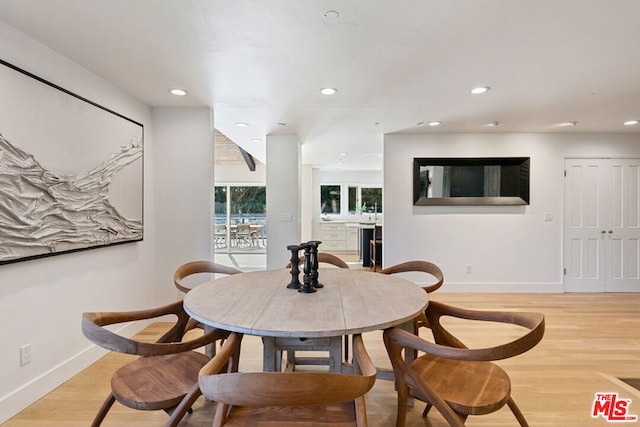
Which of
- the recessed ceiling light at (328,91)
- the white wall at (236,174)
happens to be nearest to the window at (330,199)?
the white wall at (236,174)

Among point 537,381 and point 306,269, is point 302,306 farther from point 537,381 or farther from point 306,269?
point 537,381

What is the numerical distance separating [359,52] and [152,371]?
2.17 metres

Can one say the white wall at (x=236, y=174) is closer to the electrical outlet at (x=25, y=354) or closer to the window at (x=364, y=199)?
the window at (x=364, y=199)

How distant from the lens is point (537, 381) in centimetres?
231

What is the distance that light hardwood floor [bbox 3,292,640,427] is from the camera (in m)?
1.89

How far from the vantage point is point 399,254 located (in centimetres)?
473

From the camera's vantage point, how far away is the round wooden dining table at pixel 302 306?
1.27 metres

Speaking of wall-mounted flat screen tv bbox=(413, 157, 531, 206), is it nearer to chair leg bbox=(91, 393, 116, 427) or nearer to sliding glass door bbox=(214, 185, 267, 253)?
chair leg bbox=(91, 393, 116, 427)

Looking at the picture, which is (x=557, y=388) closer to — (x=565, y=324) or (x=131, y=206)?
(x=565, y=324)

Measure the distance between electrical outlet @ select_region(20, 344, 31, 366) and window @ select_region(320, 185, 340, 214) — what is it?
301 inches

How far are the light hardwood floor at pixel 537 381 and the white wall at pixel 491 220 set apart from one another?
3.14 feet

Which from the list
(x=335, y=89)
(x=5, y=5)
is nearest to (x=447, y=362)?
(x=335, y=89)

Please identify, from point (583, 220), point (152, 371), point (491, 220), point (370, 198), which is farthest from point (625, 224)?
point (152, 371)

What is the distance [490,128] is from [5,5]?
476 centimetres
